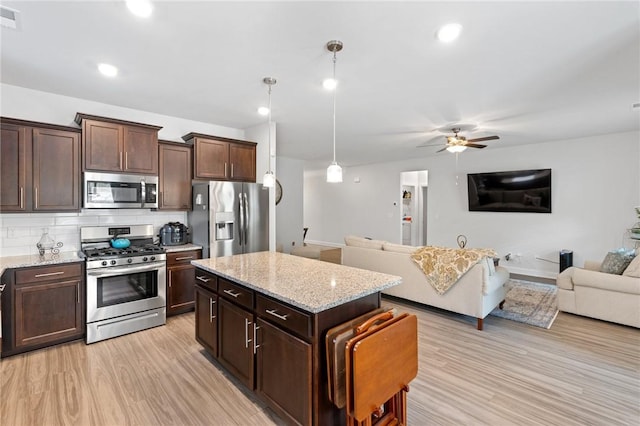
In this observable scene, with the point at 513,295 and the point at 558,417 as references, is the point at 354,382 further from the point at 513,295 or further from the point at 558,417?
the point at 513,295

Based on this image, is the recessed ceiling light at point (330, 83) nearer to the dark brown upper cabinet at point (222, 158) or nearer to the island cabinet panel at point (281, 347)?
the dark brown upper cabinet at point (222, 158)

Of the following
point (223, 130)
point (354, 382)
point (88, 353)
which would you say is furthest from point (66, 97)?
point (354, 382)

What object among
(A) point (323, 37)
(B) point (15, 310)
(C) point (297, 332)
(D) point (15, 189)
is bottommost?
(B) point (15, 310)

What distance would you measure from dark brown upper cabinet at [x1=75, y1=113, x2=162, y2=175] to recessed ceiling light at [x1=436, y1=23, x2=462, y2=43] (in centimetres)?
337

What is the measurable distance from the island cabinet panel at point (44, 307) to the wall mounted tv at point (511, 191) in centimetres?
733

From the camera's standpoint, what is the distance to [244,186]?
13.9 ft

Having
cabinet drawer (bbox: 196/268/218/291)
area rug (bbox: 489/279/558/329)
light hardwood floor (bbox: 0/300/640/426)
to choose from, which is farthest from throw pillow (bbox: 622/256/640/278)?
cabinet drawer (bbox: 196/268/218/291)

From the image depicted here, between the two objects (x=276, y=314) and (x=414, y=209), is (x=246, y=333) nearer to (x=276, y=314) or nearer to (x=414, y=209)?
(x=276, y=314)

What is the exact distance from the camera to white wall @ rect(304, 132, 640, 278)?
5.41m

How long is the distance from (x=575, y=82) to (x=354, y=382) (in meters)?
3.65

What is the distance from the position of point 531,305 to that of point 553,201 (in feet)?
9.24

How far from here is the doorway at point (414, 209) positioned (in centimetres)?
912

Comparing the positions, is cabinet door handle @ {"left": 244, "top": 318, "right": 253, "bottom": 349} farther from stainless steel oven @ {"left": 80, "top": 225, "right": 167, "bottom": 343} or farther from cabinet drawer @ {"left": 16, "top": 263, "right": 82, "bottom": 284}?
cabinet drawer @ {"left": 16, "top": 263, "right": 82, "bottom": 284}

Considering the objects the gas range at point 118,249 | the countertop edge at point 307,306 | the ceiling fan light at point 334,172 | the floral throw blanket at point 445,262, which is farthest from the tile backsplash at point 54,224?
the floral throw blanket at point 445,262
